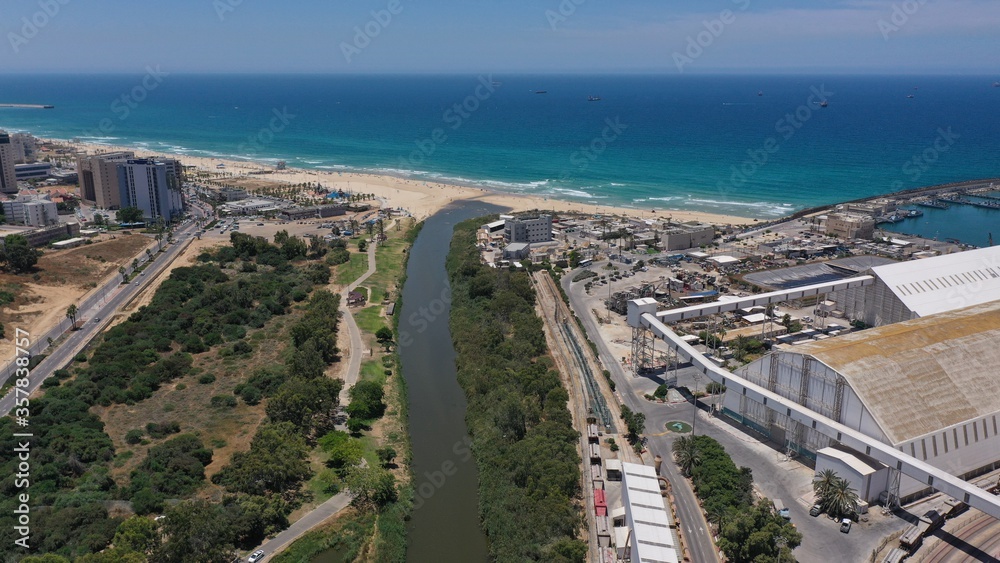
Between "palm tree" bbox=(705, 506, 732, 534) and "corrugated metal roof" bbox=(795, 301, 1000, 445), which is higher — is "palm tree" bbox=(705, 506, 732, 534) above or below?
below

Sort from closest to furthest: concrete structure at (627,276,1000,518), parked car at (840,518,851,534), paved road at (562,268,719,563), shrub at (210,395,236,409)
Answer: paved road at (562,268,719,563) < concrete structure at (627,276,1000,518) < parked car at (840,518,851,534) < shrub at (210,395,236,409)

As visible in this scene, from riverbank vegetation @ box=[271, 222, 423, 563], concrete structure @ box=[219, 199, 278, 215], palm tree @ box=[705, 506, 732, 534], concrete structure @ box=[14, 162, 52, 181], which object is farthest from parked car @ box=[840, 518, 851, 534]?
concrete structure @ box=[14, 162, 52, 181]

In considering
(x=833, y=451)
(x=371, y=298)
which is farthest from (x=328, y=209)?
(x=833, y=451)

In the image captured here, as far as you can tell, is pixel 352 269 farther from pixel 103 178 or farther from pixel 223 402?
pixel 103 178

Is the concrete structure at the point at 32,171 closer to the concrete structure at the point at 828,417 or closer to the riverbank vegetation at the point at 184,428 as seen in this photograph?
the riverbank vegetation at the point at 184,428

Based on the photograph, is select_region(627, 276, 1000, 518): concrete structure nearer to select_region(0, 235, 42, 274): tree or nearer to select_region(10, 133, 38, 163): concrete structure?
select_region(0, 235, 42, 274): tree

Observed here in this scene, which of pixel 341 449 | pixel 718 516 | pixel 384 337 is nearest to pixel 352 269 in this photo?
pixel 384 337
